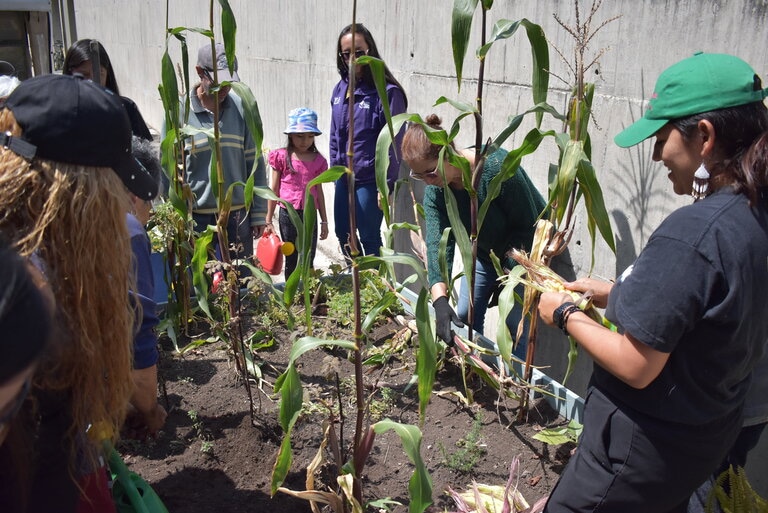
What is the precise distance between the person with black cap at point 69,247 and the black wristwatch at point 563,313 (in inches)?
39.8

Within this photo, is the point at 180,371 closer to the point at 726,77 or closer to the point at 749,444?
the point at 749,444

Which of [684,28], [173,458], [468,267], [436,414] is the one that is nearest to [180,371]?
[173,458]

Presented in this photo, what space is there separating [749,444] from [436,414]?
1.08 m

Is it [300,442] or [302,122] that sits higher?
[302,122]

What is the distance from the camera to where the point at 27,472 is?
120 cm

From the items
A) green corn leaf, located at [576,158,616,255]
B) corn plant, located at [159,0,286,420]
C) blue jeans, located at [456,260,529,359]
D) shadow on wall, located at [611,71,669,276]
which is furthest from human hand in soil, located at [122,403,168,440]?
shadow on wall, located at [611,71,669,276]

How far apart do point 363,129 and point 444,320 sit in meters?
1.89

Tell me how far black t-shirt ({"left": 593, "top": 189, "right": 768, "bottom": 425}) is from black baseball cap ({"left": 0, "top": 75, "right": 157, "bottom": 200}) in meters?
1.08

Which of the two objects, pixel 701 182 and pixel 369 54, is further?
pixel 369 54

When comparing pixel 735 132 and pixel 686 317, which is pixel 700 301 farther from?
pixel 735 132

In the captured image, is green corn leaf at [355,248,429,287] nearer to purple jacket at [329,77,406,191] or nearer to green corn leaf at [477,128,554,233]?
green corn leaf at [477,128,554,233]

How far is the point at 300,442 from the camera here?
8.13 feet

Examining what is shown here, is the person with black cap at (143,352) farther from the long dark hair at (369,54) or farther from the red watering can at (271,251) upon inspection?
the long dark hair at (369,54)

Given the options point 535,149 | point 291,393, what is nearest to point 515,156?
point 535,149
